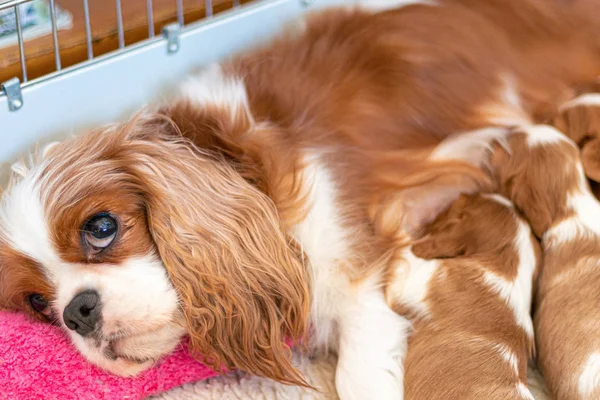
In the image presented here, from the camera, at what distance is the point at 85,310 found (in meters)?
1.51

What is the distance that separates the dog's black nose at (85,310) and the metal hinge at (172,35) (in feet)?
2.43

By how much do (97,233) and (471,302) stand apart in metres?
0.73

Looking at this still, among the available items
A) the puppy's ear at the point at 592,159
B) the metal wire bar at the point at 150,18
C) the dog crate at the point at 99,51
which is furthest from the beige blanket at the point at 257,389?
the metal wire bar at the point at 150,18

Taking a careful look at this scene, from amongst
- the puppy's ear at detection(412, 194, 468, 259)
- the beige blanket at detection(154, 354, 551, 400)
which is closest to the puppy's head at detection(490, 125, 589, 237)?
the puppy's ear at detection(412, 194, 468, 259)

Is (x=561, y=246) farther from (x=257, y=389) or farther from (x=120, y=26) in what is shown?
(x=120, y=26)

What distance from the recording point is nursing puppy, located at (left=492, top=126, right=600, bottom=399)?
1589 mm

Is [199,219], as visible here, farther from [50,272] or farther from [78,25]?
[78,25]

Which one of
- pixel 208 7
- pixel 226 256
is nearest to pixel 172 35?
pixel 208 7

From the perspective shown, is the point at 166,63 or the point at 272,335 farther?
the point at 166,63

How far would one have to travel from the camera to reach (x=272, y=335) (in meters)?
1.68

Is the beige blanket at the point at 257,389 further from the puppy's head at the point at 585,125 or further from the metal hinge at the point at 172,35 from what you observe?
the metal hinge at the point at 172,35

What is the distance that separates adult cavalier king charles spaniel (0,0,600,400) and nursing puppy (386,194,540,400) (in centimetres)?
6

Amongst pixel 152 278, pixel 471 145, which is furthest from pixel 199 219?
pixel 471 145

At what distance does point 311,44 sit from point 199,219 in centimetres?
53
